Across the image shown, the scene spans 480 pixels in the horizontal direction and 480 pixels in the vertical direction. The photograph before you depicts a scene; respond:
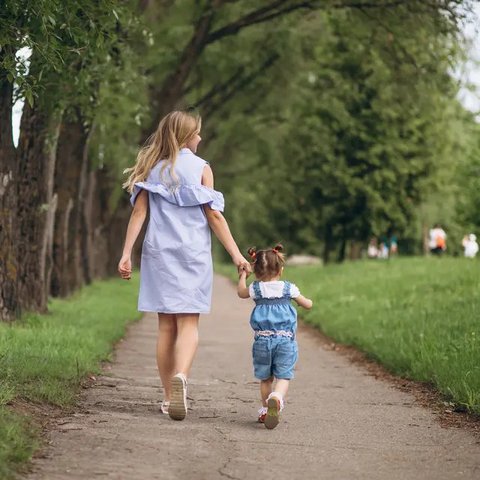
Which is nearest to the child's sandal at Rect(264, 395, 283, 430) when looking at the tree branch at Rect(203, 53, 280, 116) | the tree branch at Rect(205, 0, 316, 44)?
the tree branch at Rect(205, 0, 316, 44)

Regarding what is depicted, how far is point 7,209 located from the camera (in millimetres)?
12391

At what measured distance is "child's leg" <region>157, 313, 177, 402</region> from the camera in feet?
26.1

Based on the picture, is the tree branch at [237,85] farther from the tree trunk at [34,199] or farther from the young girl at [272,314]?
the young girl at [272,314]

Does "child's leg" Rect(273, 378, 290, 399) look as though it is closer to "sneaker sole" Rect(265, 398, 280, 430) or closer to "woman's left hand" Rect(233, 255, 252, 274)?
"sneaker sole" Rect(265, 398, 280, 430)

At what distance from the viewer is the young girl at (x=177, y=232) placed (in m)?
7.75

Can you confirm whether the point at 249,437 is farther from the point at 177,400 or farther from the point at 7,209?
the point at 7,209

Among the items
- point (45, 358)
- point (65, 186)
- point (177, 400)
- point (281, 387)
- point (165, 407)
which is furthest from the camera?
point (65, 186)

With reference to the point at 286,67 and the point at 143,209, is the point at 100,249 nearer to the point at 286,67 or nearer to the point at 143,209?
the point at 286,67

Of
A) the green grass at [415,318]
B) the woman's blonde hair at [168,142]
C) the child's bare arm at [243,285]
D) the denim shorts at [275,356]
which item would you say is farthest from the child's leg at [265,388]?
the woman's blonde hair at [168,142]

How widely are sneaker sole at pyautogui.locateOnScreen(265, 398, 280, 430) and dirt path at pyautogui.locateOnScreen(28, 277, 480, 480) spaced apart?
66 mm

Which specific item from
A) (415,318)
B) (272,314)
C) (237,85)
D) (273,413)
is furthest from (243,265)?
(237,85)

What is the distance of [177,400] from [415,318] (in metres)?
7.48

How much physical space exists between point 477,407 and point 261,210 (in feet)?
167

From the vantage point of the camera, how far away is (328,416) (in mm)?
8156
